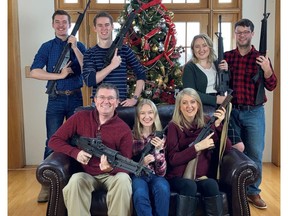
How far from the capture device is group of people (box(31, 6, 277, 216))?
2463mm

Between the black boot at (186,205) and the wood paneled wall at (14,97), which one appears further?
the wood paneled wall at (14,97)

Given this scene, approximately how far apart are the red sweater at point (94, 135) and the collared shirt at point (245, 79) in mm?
1025

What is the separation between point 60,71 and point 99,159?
3.33ft

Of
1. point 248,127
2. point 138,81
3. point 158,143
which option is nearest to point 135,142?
point 158,143

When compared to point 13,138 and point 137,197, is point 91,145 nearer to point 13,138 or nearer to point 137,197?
point 137,197

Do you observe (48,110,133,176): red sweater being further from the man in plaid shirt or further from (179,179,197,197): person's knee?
the man in plaid shirt

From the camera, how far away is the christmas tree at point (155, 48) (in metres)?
3.69

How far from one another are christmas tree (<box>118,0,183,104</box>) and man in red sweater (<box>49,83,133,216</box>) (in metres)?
1.01

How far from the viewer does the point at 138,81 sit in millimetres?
3336

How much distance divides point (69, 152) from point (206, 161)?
3.04ft

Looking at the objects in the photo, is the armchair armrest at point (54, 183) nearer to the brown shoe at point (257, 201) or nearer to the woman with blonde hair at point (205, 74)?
the woman with blonde hair at point (205, 74)

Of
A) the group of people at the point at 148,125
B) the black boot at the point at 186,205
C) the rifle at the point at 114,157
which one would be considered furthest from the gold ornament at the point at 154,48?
the black boot at the point at 186,205

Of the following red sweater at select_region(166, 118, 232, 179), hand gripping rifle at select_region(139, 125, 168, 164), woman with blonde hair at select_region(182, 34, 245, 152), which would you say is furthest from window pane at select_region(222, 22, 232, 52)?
hand gripping rifle at select_region(139, 125, 168, 164)
